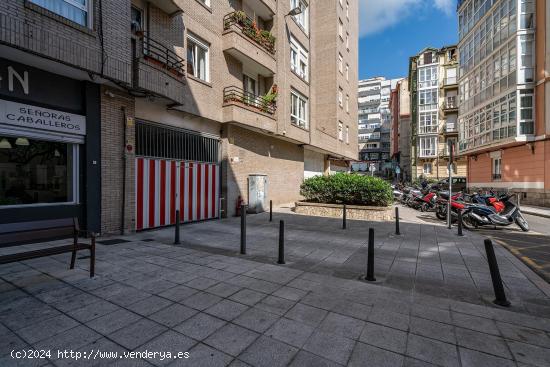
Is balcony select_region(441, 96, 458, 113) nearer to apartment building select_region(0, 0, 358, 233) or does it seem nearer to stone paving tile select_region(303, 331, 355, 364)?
apartment building select_region(0, 0, 358, 233)

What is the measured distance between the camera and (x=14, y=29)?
5.46 metres

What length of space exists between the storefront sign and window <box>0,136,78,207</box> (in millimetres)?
443

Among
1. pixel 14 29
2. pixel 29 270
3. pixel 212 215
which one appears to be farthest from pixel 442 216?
pixel 14 29

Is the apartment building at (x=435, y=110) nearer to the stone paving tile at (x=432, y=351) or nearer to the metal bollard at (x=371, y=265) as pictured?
the metal bollard at (x=371, y=265)

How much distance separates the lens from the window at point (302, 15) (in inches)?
703

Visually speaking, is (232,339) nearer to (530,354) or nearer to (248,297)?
(248,297)

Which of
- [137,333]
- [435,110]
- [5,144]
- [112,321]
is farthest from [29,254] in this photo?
[435,110]

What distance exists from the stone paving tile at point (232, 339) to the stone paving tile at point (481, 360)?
2086 mm

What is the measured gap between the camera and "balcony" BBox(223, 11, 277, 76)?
476 inches

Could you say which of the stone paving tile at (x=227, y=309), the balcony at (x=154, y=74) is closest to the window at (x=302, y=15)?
the balcony at (x=154, y=74)

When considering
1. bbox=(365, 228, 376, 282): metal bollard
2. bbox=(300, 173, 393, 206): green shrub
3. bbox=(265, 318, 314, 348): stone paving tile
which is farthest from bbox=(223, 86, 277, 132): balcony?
bbox=(265, 318, 314, 348): stone paving tile

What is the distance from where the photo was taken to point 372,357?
2680 mm

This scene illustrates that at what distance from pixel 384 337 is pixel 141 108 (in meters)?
9.28

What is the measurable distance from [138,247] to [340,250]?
5085mm
